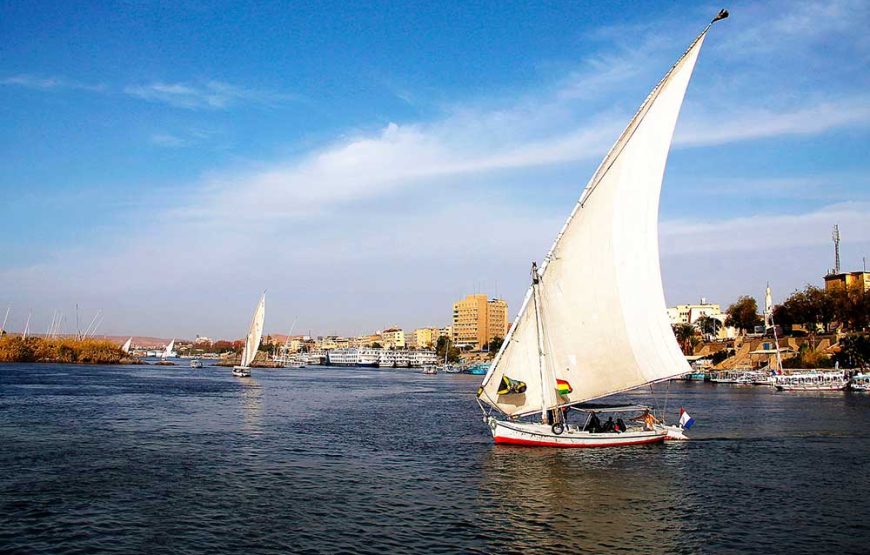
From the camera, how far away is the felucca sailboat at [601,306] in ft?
125

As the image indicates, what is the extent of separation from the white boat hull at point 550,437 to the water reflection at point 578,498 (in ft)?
1.69

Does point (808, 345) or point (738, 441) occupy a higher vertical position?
point (808, 345)


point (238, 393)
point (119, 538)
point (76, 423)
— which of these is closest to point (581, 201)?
point (119, 538)

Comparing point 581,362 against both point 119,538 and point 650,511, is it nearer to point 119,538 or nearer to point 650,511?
point 650,511

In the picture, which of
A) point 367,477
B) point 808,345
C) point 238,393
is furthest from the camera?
point 808,345

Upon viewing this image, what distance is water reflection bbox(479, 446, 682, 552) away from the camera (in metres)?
24.3

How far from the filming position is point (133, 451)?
133 ft

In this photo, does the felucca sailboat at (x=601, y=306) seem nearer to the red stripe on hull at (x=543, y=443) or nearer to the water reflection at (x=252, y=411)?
the red stripe on hull at (x=543, y=443)

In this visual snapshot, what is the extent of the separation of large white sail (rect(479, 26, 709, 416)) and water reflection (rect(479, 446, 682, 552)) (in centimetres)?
406

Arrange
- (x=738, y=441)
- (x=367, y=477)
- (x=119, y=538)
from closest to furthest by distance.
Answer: (x=119, y=538), (x=367, y=477), (x=738, y=441)

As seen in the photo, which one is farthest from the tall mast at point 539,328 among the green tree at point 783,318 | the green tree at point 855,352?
the green tree at point 783,318

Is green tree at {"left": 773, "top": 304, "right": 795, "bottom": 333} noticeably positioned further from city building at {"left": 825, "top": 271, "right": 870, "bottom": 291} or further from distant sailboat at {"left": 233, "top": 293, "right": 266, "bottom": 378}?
distant sailboat at {"left": 233, "top": 293, "right": 266, "bottom": 378}

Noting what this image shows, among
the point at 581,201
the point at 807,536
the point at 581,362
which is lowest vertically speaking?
the point at 807,536

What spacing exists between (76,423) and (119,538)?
113ft
